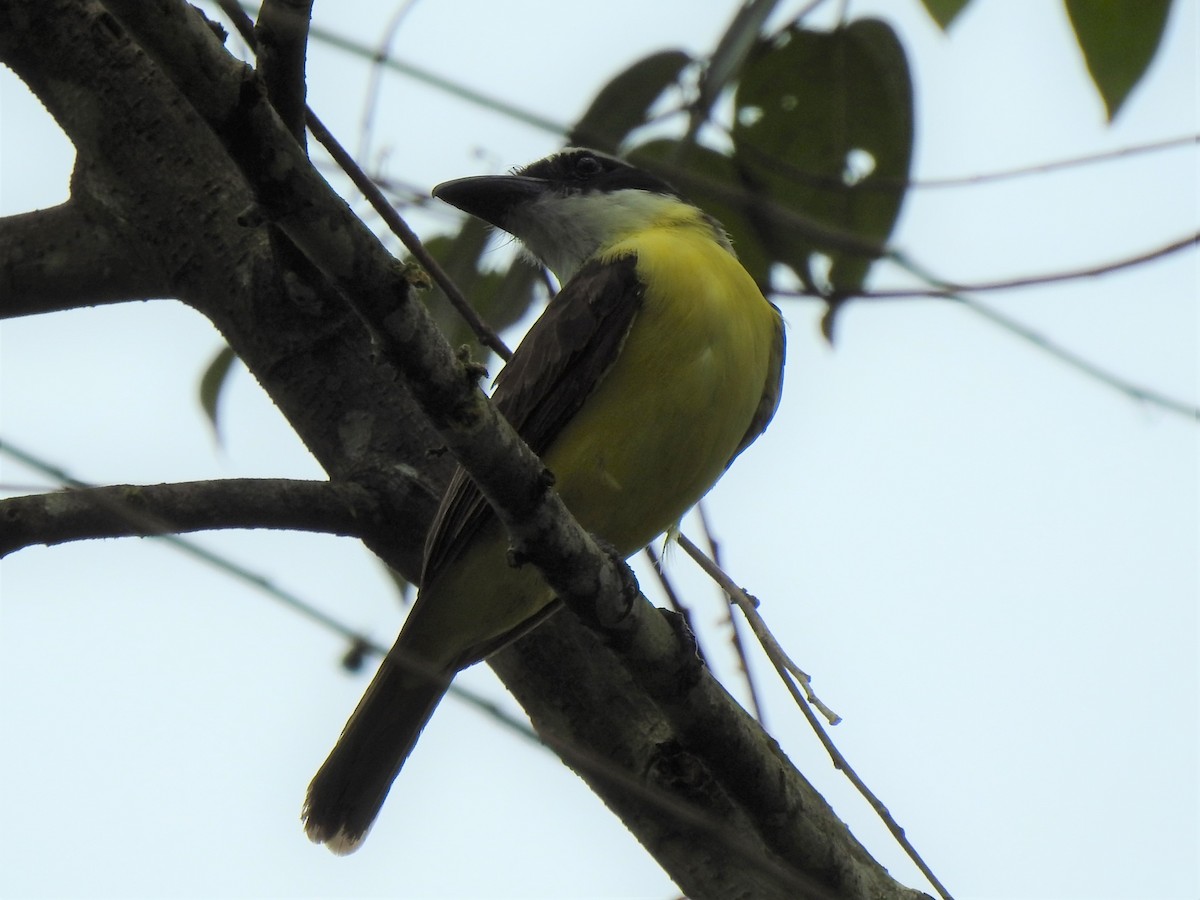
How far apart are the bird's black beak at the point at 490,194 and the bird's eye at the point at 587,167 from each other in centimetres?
18

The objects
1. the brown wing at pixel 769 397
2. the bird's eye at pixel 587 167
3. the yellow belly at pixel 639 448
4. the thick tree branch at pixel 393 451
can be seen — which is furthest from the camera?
the bird's eye at pixel 587 167

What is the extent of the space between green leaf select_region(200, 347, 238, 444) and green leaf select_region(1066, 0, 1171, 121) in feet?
7.64

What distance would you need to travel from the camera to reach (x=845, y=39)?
335 centimetres

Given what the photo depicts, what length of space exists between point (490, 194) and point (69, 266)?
1.58 metres


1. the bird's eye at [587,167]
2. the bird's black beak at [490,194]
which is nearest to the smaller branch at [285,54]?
the bird's black beak at [490,194]

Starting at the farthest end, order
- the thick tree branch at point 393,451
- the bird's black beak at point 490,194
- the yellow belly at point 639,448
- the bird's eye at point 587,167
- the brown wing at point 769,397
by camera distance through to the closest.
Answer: the bird's eye at point 587,167 < the bird's black beak at point 490,194 < the brown wing at point 769,397 < the yellow belly at point 639,448 < the thick tree branch at point 393,451

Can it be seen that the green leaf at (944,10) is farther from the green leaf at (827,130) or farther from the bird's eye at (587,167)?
the bird's eye at (587,167)

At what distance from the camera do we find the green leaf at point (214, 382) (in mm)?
3953

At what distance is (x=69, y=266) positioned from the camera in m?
3.37

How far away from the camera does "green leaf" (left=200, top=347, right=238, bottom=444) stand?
156 inches

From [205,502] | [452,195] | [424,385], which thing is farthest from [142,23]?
[452,195]

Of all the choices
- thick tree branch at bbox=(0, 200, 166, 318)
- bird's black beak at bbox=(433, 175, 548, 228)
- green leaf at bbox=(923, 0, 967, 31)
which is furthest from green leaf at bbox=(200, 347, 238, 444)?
green leaf at bbox=(923, 0, 967, 31)

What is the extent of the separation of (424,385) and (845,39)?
1.57 metres

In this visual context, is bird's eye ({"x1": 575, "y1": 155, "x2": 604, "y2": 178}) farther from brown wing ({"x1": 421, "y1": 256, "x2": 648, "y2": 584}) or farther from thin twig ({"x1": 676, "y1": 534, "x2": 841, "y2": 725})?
thin twig ({"x1": 676, "y1": 534, "x2": 841, "y2": 725})
